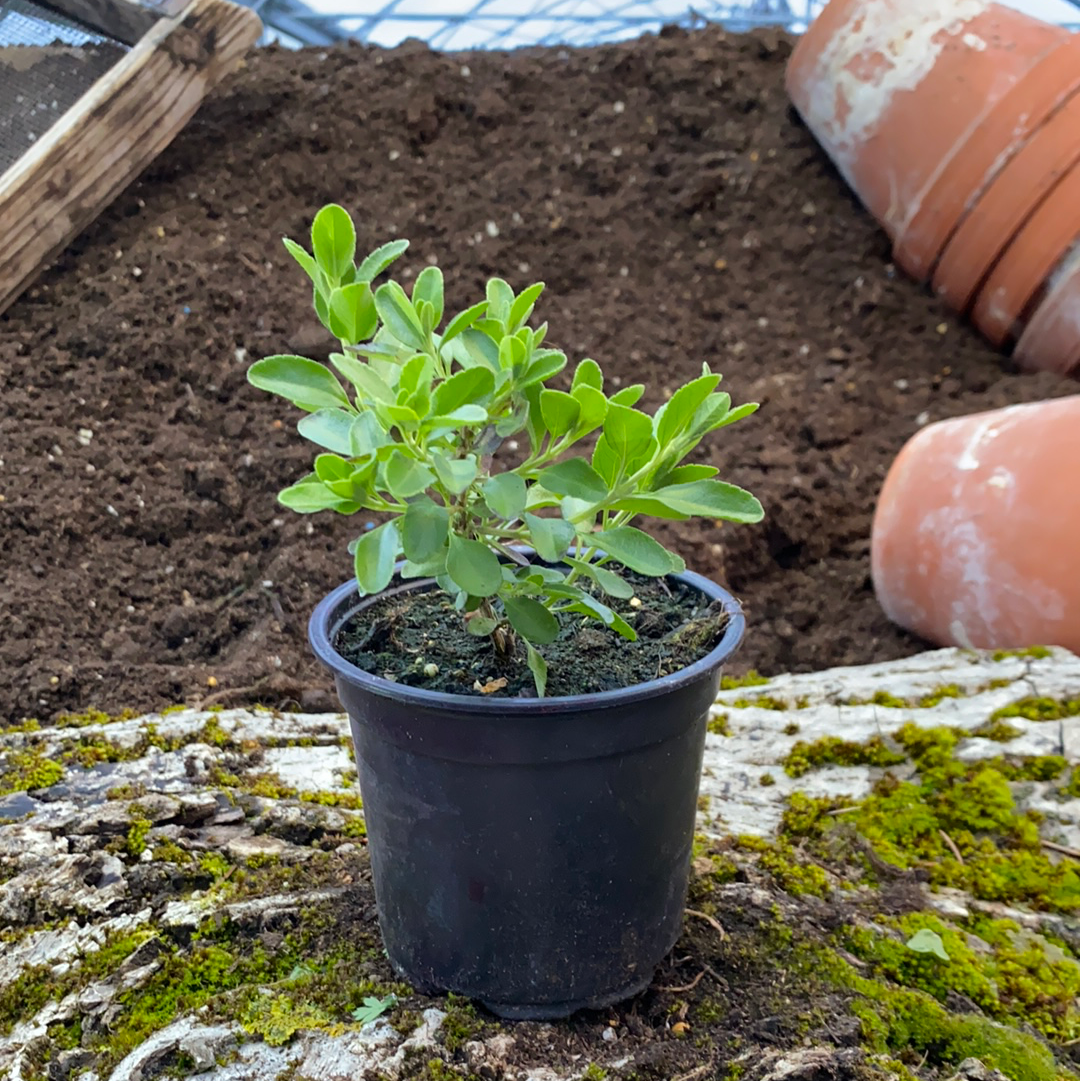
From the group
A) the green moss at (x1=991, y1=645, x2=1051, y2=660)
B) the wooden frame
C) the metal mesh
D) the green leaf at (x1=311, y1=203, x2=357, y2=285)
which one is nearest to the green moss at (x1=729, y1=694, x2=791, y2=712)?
the green moss at (x1=991, y1=645, x2=1051, y2=660)

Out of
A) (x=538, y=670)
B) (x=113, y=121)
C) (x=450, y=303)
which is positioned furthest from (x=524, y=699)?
(x=113, y=121)

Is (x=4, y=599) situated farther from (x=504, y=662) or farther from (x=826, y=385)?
(x=826, y=385)

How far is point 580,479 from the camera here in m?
0.85

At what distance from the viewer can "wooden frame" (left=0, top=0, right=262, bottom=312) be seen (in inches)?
106

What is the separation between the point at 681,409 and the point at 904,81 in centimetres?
307

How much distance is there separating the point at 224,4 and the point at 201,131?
0.41 m

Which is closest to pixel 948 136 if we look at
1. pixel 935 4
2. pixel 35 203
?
pixel 935 4

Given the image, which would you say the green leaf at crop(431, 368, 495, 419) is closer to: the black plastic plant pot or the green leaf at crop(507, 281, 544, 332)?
the green leaf at crop(507, 281, 544, 332)

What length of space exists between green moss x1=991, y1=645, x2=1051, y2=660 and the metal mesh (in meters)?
2.87

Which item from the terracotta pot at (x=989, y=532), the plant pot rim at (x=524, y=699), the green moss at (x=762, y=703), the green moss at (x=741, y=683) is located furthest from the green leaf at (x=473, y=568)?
the terracotta pot at (x=989, y=532)

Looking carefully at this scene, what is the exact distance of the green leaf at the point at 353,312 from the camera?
83 centimetres

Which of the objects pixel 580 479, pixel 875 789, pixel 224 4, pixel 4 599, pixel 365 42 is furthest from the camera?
pixel 365 42

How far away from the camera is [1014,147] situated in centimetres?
302

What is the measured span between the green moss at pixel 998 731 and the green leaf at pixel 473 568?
1.12 metres
